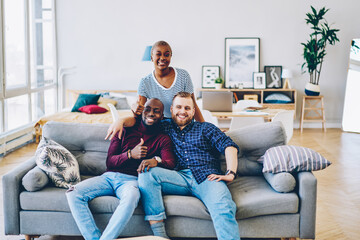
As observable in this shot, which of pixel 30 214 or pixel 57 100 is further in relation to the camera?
pixel 57 100

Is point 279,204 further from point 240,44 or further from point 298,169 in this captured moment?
point 240,44

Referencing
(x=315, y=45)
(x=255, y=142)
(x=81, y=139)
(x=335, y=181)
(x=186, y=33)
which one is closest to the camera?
(x=255, y=142)

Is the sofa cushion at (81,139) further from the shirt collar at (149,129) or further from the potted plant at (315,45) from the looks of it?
the potted plant at (315,45)

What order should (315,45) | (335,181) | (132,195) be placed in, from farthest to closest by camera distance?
(315,45) → (335,181) → (132,195)

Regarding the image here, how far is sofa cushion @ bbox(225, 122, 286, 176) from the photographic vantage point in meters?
3.18

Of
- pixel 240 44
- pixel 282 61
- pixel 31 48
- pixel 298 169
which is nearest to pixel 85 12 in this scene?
pixel 31 48

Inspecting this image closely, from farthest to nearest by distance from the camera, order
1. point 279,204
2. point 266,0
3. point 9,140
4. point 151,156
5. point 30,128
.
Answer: point 266,0, point 30,128, point 9,140, point 151,156, point 279,204

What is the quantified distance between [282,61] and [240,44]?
3.03ft

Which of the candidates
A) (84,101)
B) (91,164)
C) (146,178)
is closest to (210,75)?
(84,101)

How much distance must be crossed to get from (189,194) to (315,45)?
5.79 metres

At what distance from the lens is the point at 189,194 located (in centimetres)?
288

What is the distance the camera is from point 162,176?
281 cm

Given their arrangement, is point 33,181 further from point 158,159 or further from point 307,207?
point 307,207

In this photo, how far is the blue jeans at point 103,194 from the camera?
2507mm
